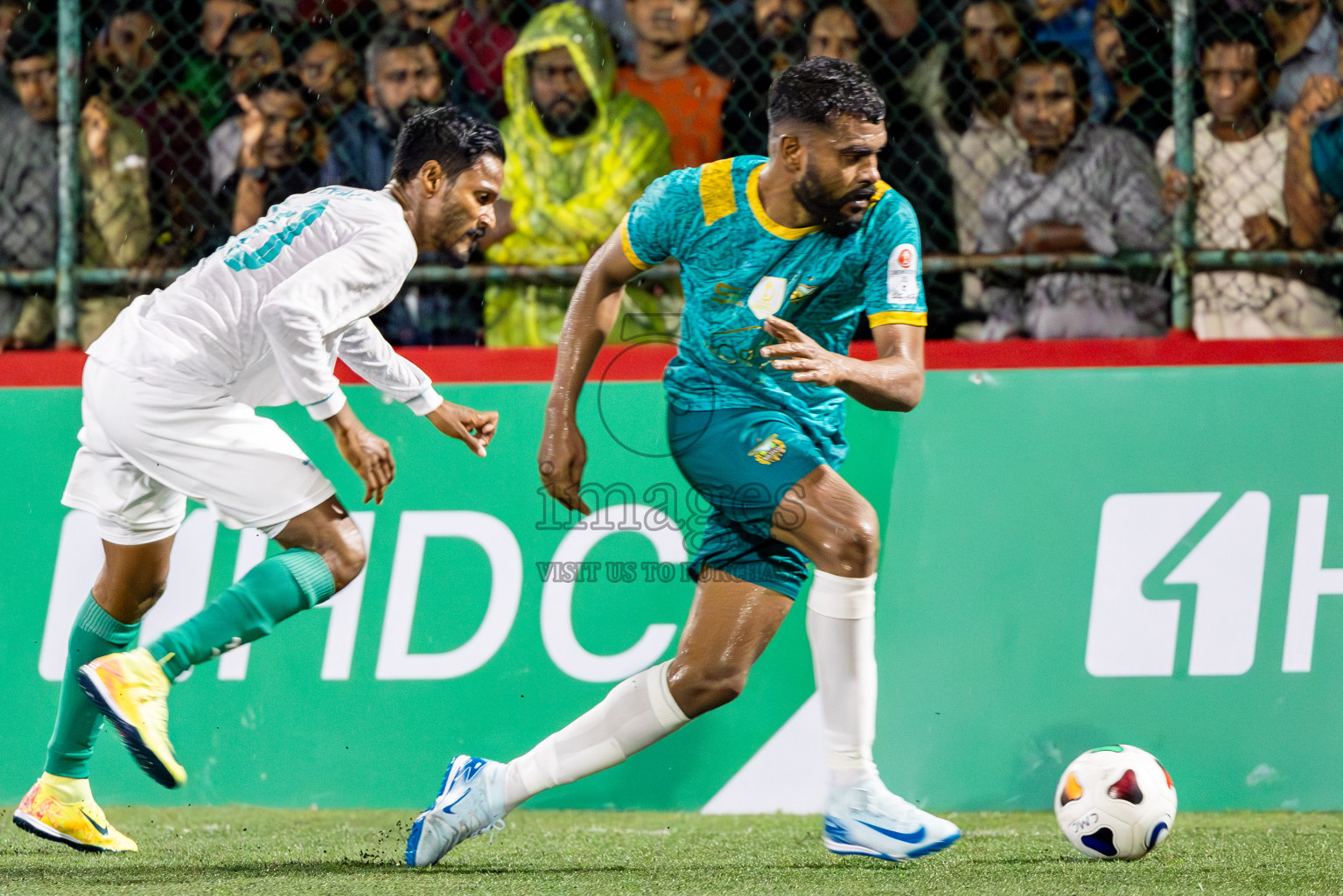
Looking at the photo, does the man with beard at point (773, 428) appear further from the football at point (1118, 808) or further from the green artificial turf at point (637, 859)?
the football at point (1118, 808)

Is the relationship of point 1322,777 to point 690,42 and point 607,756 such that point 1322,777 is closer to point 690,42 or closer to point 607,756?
point 607,756

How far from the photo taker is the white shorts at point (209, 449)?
127 inches

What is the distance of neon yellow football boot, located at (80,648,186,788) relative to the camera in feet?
9.62

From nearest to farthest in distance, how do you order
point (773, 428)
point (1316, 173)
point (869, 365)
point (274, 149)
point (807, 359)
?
point (807, 359) < point (869, 365) < point (773, 428) < point (1316, 173) < point (274, 149)

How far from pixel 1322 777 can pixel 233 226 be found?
148 inches

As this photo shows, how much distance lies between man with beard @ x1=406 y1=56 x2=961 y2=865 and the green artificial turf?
6.7 inches

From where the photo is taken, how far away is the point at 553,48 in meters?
4.76

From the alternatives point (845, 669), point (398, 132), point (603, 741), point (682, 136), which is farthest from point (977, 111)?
point (603, 741)

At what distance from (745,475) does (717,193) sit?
715 millimetres

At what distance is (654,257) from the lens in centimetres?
359

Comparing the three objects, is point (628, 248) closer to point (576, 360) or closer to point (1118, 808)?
point (576, 360)

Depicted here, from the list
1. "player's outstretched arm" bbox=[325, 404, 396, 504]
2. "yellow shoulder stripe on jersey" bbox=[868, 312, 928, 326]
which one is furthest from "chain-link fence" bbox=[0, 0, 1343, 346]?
"player's outstretched arm" bbox=[325, 404, 396, 504]

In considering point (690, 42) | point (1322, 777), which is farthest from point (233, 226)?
point (1322, 777)

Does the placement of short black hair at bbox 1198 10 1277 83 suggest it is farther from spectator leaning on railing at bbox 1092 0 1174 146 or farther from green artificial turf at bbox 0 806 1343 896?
green artificial turf at bbox 0 806 1343 896
